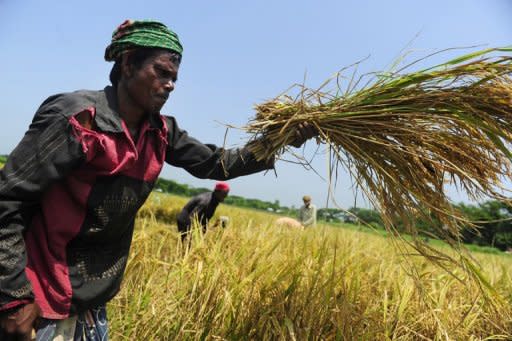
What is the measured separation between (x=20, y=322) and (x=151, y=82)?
804 mm

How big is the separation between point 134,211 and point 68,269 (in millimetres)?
266

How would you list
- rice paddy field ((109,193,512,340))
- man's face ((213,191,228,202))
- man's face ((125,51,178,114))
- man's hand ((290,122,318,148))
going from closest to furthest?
man's face ((125,51,178,114)) < man's hand ((290,122,318,148)) < rice paddy field ((109,193,512,340)) < man's face ((213,191,228,202))

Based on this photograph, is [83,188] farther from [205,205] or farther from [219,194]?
[205,205]

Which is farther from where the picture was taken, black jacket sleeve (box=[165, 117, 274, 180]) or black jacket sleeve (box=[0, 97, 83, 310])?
black jacket sleeve (box=[165, 117, 274, 180])

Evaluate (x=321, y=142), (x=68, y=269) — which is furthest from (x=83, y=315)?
(x=321, y=142)

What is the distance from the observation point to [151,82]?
1323 mm

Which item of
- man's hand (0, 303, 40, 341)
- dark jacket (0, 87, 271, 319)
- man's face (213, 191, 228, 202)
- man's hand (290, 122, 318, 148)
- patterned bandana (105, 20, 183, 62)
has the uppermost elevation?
patterned bandana (105, 20, 183, 62)

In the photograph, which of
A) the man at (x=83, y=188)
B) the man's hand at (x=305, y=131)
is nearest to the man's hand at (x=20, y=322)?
the man at (x=83, y=188)

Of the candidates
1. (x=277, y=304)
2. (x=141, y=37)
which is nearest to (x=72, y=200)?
(x=141, y=37)

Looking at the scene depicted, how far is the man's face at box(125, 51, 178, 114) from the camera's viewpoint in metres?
1.32

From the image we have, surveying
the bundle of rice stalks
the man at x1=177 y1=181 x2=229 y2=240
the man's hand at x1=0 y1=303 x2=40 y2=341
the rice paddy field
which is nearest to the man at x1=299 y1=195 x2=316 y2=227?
the man at x1=177 y1=181 x2=229 y2=240

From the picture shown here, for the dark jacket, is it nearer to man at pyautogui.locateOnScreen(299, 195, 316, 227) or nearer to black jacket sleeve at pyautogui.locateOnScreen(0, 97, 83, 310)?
black jacket sleeve at pyautogui.locateOnScreen(0, 97, 83, 310)

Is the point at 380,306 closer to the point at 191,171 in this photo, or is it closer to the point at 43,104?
the point at 191,171

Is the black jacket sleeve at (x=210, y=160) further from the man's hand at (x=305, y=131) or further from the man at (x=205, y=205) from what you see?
the man at (x=205, y=205)
